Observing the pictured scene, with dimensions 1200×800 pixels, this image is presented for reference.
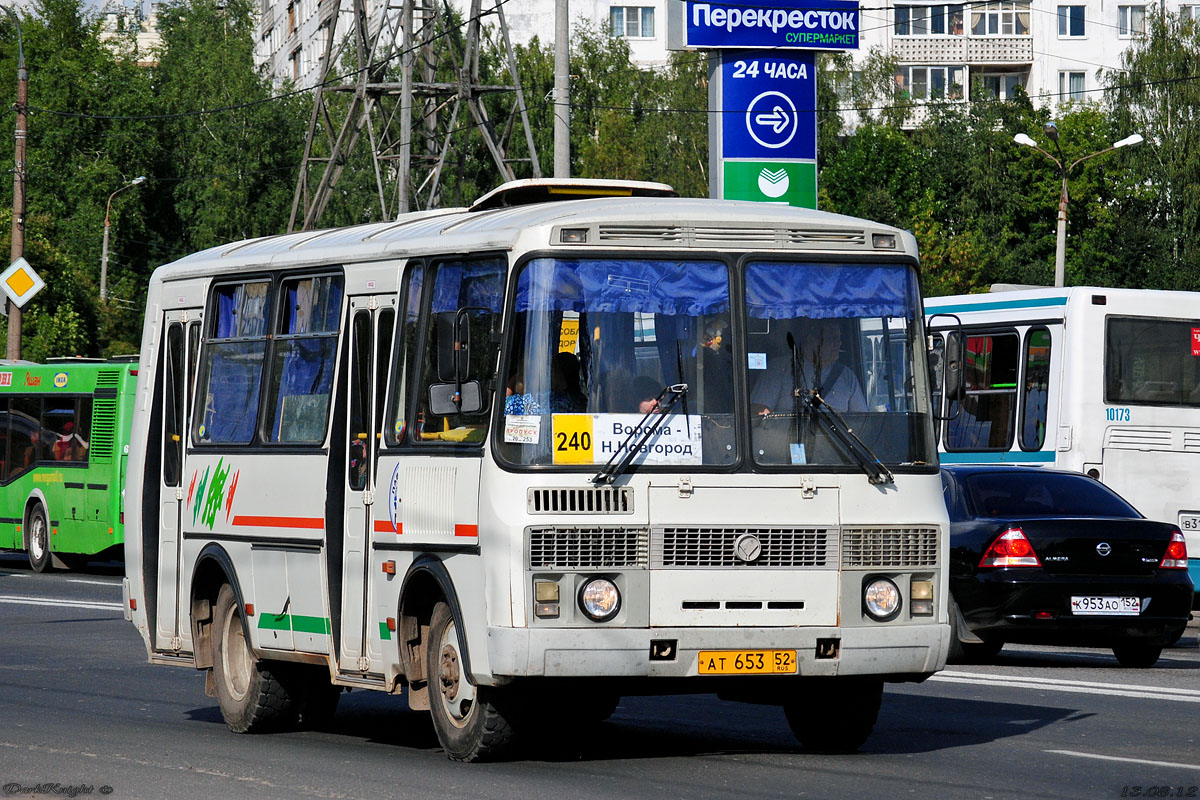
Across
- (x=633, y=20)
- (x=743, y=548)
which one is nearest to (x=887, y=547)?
(x=743, y=548)

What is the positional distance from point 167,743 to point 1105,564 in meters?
7.65

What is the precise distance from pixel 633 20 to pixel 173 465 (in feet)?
268

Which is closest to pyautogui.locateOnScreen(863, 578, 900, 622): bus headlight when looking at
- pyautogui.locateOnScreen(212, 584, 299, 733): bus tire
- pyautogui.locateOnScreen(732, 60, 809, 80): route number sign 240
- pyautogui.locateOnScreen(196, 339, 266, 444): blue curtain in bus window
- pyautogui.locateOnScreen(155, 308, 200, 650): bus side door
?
pyautogui.locateOnScreen(212, 584, 299, 733): bus tire

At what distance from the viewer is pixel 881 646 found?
987 cm

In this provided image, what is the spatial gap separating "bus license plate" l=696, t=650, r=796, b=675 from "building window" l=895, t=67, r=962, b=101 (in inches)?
3272

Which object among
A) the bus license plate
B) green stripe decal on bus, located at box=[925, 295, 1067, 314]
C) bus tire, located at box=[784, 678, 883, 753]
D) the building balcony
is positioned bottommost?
bus tire, located at box=[784, 678, 883, 753]

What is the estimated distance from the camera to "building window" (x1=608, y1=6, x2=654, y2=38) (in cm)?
9207

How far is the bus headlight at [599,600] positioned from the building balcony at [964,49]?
83022 millimetres

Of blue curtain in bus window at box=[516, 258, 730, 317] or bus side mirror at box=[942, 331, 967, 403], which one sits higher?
blue curtain in bus window at box=[516, 258, 730, 317]

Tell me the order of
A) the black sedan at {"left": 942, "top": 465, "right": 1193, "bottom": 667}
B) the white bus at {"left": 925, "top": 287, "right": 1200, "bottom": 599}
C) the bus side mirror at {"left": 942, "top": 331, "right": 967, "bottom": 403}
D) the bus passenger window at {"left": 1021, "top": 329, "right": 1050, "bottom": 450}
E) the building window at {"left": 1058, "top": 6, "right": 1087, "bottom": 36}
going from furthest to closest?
the building window at {"left": 1058, "top": 6, "right": 1087, "bottom": 36} → the bus passenger window at {"left": 1021, "top": 329, "right": 1050, "bottom": 450} → the white bus at {"left": 925, "top": 287, "right": 1200, "bottom": 599} → the black sedan at {"left": 942, "top": 465, "right": 1193, "bottom": 667} → the bus side mirror at {"left": 942, "top": 331, "right": 967, "bottom": 403}

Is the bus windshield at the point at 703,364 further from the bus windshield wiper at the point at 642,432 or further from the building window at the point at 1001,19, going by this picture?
the building window at the point at 1001,19

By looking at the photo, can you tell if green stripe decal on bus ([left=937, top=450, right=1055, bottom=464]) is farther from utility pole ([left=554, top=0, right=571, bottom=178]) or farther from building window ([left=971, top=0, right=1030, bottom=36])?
building window ([left=971, top=0, right=1030, bottom=36])

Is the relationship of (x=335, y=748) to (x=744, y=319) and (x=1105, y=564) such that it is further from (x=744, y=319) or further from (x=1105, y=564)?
(x=1105, y=564)

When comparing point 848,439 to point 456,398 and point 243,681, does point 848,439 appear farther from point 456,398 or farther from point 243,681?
point 243,681
